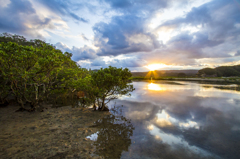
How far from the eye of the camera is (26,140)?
7520 millimetres

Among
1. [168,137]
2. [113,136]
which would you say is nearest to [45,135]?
[113,136]

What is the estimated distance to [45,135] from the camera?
8.29m

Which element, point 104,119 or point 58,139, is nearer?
point 58,139

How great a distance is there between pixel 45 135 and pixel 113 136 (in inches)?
203

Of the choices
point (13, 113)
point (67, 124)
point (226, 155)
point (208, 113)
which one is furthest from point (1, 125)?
point (208, 113)

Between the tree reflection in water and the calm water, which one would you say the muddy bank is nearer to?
the tree reflection in water

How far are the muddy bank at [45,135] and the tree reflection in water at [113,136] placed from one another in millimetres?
584

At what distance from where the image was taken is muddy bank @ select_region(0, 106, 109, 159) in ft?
21.2

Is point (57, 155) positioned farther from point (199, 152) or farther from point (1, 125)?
point (199, 152)

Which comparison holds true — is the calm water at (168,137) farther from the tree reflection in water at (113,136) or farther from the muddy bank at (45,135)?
the muddy bank at (45,135)

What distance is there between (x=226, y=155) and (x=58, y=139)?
441 inches

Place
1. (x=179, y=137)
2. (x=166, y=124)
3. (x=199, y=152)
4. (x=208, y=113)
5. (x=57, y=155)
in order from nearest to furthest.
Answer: (x=57, y=155) < (x=199, y=152) < (x=179, y=137) < (x=166, y=124) < (x=208, y=113)

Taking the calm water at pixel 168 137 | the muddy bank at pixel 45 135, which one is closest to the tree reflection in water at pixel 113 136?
the calm water at pixel 168 137

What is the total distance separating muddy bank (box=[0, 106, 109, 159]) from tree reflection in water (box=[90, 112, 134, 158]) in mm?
584
